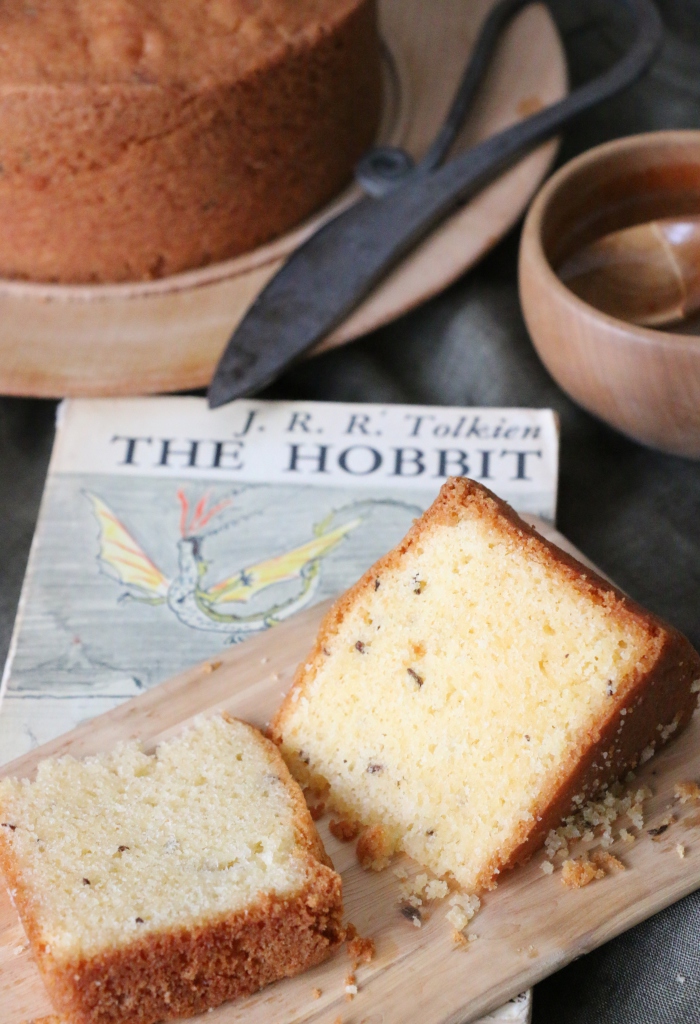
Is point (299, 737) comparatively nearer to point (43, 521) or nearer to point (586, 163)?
point (43, 521)

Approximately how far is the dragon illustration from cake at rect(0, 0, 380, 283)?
0.49 m

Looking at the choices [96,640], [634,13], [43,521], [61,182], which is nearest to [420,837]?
[96,640]

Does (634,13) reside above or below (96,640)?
above

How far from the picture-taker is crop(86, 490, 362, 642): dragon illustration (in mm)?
1610

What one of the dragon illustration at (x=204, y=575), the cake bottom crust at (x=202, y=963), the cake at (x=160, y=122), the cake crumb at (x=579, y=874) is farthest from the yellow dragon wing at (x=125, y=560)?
the cake crumb at (x=579, y=874)

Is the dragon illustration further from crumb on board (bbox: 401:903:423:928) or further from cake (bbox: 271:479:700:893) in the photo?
crumb on board (bbox: 401:903:423:928)

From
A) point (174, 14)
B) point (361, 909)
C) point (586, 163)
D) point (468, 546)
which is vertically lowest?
point (361, 909)

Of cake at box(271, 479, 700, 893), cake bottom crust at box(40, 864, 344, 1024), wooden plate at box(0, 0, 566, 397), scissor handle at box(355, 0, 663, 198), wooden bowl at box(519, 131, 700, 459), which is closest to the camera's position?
cake bottom crust at box(40, 864, 344, 1024)

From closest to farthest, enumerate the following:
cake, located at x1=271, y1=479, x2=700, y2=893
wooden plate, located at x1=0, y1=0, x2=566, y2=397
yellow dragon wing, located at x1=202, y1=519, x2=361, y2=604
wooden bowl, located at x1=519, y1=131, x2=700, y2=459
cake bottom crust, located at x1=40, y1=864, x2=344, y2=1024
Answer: cake bottom crust, located at x1=40, y1=864, x2=344, y2=1024
cake, located at x1=271, y1=479, x2=700, y2=893
wooden bowl, located at x1=519, y1=131, x2=700, y2=459
yellow dragon wing, located at x1=202, y1=519, x2=361, y2=604
wooden plate, located at x1=0, y1=0, x2=566, y2=397

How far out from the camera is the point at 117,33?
172 cm

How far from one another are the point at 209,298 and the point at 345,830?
1.05 meters

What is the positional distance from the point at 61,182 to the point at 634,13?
47.2 inches

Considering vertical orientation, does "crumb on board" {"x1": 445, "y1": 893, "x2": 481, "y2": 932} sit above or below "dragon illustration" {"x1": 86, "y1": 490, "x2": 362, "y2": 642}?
above

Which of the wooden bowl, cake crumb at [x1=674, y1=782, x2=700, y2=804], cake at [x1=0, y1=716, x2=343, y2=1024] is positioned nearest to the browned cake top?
the wooden bowl
